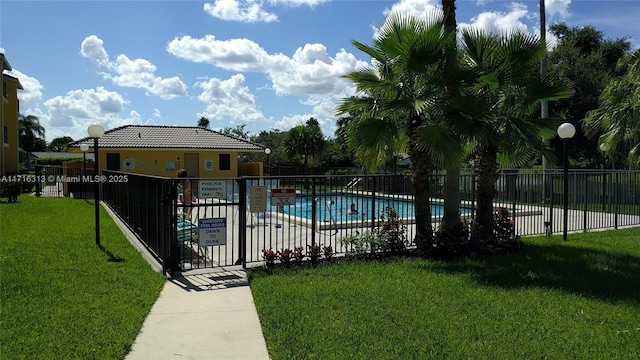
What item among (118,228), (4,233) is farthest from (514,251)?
(4,233)

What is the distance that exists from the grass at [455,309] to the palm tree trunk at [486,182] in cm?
100

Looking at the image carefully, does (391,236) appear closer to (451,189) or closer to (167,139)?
(451,189)

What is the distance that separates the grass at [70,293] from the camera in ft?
14.9

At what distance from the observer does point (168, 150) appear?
88.9ft

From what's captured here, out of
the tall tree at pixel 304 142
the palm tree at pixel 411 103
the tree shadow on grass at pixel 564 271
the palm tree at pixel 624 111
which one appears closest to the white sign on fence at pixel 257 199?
→ the palm tree at pixel 411 103

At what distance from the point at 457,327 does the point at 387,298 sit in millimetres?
1220

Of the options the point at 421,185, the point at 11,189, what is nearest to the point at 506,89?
the point at 421,185

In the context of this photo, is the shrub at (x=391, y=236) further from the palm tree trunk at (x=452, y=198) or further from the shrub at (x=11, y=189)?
the shrub at (x=11, y=189)

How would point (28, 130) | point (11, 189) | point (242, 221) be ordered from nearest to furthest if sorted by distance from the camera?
point (242, 221)
point (11, 189)
point (28, 130)

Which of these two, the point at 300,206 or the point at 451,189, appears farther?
the point at 300,206

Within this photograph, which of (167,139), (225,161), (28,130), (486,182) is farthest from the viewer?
(28,130)

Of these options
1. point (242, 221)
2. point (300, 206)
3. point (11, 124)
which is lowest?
point (242, 221)

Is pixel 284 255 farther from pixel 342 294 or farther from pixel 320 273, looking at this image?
pixel 342 294

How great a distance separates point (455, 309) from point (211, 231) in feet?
13.6
